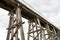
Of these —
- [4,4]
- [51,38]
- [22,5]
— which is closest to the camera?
[4,4]

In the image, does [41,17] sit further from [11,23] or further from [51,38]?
[11,23]

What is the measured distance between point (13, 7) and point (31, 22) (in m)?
2.25

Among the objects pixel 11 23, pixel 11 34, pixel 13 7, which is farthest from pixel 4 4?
pixel 11 34

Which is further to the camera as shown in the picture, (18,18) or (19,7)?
(19,7)

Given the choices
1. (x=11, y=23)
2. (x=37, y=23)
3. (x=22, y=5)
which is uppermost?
(x=22, y=5)

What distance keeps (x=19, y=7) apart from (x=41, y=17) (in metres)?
2.67

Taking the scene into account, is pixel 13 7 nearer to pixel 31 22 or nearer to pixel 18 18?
pixel 18 18

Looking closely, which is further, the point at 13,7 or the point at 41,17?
the point at 41,17

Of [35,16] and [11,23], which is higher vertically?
[35,16]

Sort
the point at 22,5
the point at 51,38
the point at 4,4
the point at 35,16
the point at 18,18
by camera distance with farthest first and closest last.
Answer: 1. the point at 51,38
2. the point at 35,16
3. the point at 22,5
4. the point at 4,4
5. the point at 18,18

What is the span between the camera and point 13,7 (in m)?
7.00

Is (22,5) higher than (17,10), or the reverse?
(22,5)

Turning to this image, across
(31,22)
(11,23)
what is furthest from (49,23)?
(11,23)

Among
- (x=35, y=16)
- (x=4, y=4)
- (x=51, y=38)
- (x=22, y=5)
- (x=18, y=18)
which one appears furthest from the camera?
(x=51, y=38)
